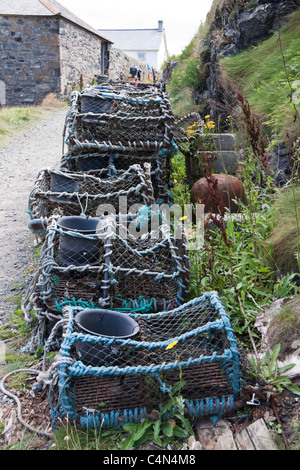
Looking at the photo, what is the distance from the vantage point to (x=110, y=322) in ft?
7.04

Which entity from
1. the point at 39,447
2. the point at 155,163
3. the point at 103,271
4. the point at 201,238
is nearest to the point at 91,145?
the point at 155,163

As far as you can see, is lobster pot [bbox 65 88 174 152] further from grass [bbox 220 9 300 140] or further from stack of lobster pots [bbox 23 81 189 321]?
grass [bbox 220 9 300 140]

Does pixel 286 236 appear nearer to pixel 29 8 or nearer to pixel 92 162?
pixel 92 162

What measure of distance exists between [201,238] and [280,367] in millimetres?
1362

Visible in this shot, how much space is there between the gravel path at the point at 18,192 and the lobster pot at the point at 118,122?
3.55 ft

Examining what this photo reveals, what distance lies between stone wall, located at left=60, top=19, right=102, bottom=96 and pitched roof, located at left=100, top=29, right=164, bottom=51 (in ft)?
91.3

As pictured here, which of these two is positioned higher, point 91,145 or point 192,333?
point 91,145

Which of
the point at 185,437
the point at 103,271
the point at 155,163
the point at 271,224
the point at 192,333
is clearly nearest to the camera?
the point at 185,437

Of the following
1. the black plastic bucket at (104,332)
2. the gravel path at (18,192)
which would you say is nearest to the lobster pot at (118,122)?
the gravel path at (18,192)

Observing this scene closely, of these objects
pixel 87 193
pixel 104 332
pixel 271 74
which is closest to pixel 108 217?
pixel 87 193

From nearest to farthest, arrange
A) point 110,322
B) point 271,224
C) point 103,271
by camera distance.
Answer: point 110,322 → point 103,271 → point 271,224

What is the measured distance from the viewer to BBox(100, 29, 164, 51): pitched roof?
44.5m

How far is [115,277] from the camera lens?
2461 millimetres
